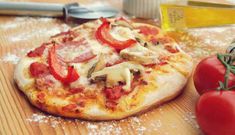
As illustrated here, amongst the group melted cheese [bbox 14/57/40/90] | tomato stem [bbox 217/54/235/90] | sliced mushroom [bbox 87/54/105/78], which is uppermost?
tomato stem [bbox 217/54/235/90]

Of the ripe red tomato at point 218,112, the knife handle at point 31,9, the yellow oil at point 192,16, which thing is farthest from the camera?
the knife handle at point 31,9

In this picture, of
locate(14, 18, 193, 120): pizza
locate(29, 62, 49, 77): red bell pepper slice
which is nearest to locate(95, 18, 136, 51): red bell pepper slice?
locate(14, 18, 193, 120): pizza

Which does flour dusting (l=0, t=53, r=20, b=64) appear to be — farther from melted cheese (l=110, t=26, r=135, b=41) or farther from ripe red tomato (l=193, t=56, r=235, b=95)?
ripe red tomato (l=193, t=56, r=235, b=95)

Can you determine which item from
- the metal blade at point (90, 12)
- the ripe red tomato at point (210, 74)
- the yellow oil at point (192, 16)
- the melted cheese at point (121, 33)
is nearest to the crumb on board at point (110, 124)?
the ripe red tomato at point (210, 74)

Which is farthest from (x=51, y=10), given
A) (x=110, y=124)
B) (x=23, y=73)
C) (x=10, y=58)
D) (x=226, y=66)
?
(x=226, y=66)

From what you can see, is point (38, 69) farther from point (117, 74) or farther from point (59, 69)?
point (117, 74)

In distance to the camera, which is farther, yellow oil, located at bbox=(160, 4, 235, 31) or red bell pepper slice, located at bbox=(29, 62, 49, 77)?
yellow oil, located at bbox=(160, 4, 235, 31)

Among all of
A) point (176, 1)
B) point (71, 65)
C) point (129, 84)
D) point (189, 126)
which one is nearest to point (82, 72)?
point (71, 65)

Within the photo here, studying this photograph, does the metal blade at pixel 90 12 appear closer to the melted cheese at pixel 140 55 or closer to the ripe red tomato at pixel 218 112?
the melted cheese at pixel 140 55

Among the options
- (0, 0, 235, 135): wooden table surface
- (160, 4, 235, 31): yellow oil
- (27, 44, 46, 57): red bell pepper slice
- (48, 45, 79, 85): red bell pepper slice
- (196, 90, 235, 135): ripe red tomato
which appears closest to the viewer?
(196, 90, 235, 135): ripe red tomato
